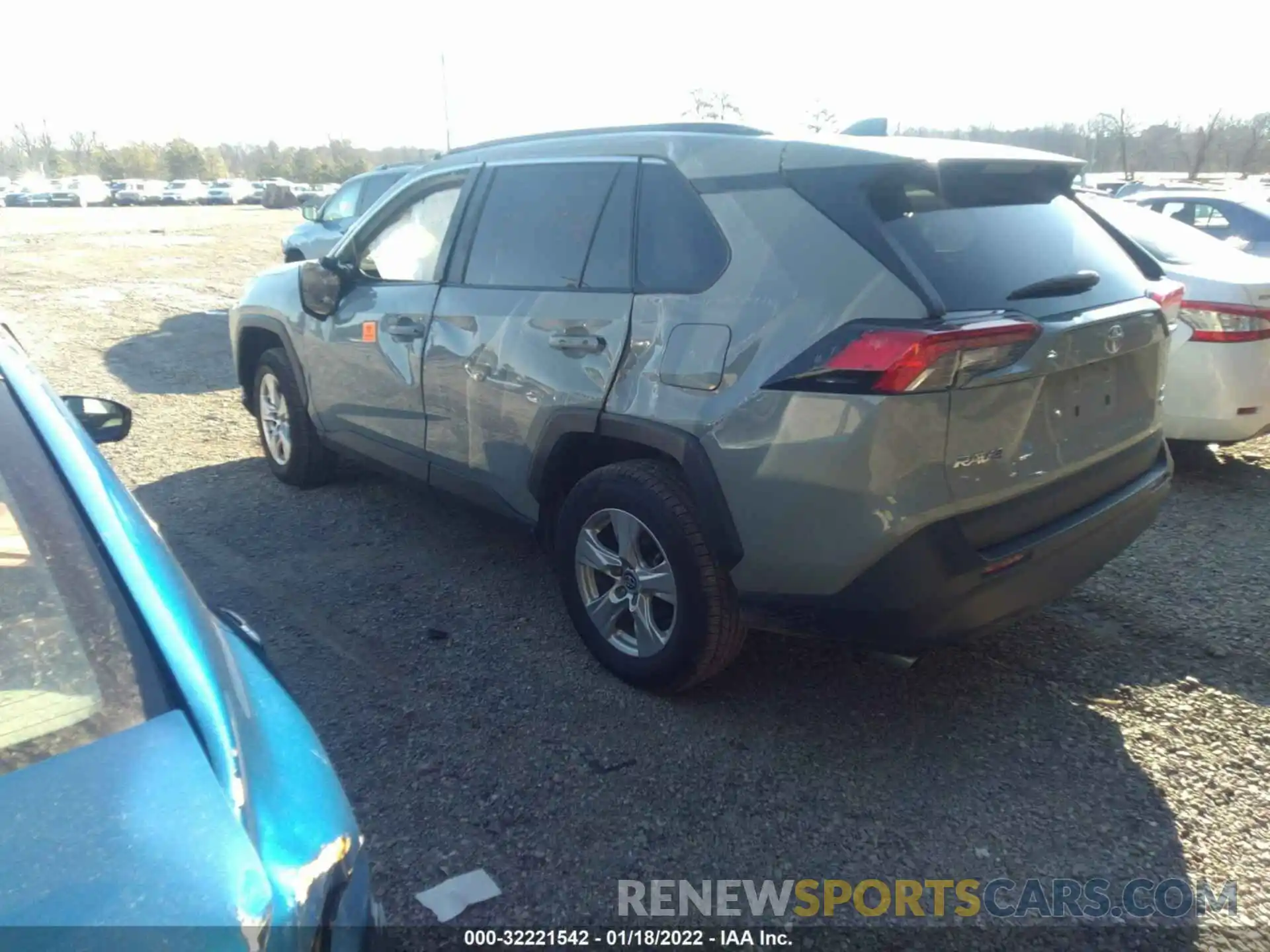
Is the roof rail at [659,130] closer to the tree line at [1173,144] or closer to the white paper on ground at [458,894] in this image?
the white paper on ground at [458,894]

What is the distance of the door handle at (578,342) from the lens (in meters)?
3.31

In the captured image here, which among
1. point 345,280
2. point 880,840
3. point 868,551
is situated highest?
point 345,280

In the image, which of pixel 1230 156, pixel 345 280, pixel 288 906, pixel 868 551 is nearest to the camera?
pixel 288 906

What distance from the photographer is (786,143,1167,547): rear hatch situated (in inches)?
103

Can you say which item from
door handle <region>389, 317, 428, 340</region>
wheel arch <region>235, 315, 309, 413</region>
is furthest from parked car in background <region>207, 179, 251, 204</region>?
door handle <region>389, 317, 428, 340</region>

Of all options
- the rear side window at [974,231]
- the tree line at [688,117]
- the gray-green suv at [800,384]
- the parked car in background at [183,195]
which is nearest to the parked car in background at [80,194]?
the parked car in background at [183,195]

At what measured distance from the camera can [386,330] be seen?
14.3 ft

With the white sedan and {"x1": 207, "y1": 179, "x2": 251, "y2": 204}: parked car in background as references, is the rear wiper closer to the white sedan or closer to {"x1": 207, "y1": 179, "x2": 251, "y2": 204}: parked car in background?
the white sedan

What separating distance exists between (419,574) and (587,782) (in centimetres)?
177

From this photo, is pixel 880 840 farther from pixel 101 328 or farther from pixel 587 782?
pixel 101 328

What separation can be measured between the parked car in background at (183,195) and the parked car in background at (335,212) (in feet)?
173

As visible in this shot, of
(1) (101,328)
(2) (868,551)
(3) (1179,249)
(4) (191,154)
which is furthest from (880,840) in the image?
(4) (191,154)

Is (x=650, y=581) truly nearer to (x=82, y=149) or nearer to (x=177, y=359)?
(x=177, y=359)

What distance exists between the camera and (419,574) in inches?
173
